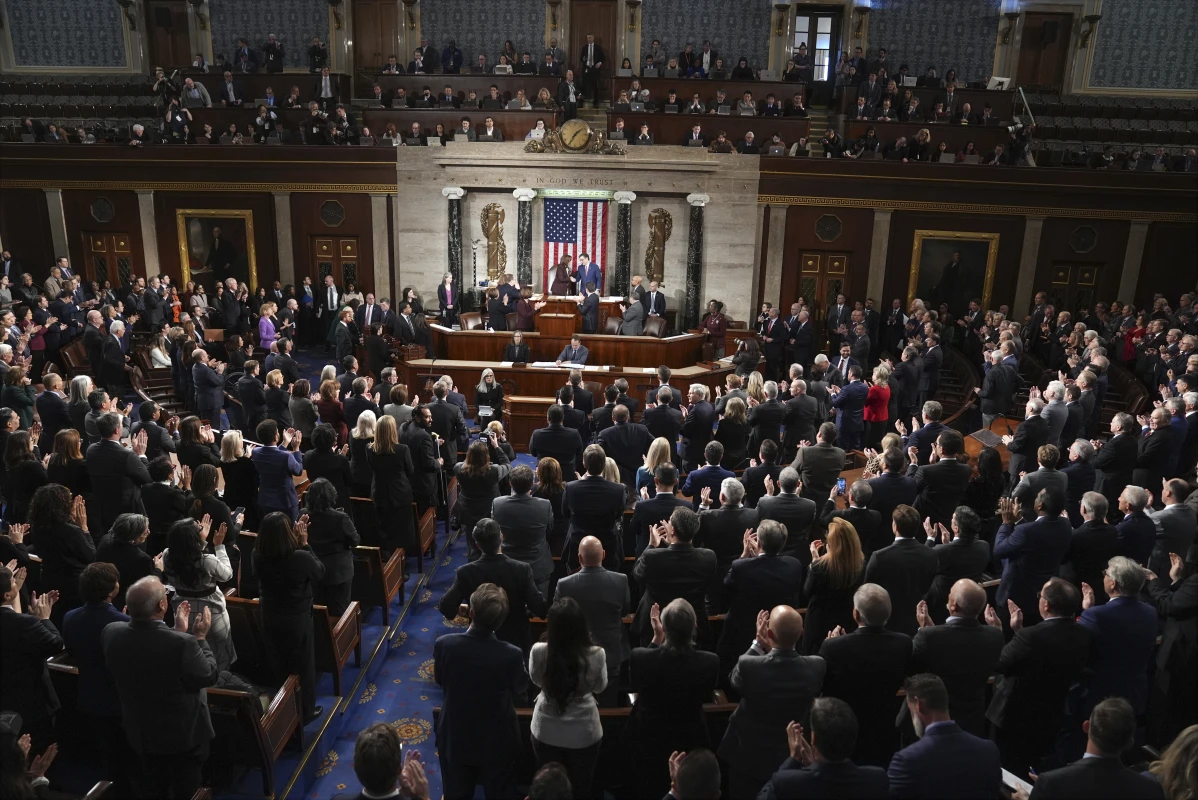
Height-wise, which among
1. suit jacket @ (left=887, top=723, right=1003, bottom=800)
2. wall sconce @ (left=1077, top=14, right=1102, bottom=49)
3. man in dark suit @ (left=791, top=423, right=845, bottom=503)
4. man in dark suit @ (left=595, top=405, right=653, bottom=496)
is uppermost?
wall sconce @ (left=1077, top=14, right=1102, bottom=49)

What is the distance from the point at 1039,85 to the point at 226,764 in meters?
21.9

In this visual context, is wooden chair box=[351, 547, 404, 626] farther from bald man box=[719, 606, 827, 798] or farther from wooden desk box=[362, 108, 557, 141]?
wooden desk box=[362, 108, 557, 141]

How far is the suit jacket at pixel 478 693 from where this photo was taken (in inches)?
151

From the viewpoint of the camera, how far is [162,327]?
14.9 m

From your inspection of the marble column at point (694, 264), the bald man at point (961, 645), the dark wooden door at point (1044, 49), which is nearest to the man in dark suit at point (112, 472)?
the bald man at point (961, 645)

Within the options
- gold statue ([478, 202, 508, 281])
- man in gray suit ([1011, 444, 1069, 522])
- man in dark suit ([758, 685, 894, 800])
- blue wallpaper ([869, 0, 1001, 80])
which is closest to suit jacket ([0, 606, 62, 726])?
man in dark suit ([758, 685, 894, 800])

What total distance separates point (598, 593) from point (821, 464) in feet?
9.10

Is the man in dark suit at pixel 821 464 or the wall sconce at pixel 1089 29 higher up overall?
the wall sconce at pixel 1089 29

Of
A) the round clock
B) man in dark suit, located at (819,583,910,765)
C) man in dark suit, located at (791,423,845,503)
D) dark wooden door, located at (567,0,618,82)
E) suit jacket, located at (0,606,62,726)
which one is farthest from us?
dark wooden door, located at (567,0,618,82)

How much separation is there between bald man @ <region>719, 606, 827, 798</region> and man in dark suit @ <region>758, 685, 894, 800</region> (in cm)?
60

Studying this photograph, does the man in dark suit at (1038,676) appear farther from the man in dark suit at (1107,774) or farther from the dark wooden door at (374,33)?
the dark wooden door at (374,33)

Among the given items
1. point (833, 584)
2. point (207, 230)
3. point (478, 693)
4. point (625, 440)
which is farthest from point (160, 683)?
point (207, 230)

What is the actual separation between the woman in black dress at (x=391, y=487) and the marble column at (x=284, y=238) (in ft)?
39.1

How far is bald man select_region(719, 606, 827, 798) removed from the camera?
380 centimetres
